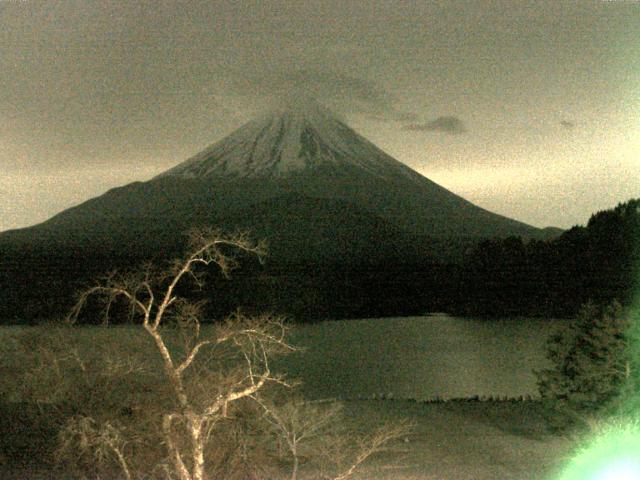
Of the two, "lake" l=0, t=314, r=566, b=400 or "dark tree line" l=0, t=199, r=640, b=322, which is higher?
"dark tree line" l=0, t=199, r=640, b=322

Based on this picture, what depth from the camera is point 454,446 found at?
10438 millimetres

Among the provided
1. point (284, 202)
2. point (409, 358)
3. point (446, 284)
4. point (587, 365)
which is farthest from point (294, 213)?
point (587, 365)

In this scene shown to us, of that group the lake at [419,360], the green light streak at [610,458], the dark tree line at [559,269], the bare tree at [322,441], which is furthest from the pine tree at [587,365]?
the dark tree line at [559,269]

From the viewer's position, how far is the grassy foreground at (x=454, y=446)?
8.21m

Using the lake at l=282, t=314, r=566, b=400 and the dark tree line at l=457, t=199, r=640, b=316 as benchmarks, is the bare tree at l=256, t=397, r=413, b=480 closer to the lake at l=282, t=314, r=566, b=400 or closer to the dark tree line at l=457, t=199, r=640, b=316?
the lake at l=282, t=314, r=566, b=400

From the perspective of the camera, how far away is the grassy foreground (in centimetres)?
821

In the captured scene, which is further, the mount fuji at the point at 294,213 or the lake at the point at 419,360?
the mount fuji at the point at 294,213

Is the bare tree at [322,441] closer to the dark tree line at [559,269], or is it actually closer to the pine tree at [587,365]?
the pine tree at [587,365]

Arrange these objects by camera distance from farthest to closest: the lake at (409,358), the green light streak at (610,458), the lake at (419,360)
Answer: the lake at (419,360) < the lake at (409,358) < the green light streak at (610,458)

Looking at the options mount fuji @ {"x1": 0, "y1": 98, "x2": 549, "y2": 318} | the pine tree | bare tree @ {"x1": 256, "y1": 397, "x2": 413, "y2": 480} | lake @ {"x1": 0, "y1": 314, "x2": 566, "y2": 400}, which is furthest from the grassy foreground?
mount fuji @ {"x1": 0, "y1": 98, "x2": 549, "y2": 318}

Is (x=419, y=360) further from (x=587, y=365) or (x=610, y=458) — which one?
(x=610, y=458)

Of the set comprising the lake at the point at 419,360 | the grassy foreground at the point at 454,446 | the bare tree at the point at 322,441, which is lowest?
the lake at the point at 419,360

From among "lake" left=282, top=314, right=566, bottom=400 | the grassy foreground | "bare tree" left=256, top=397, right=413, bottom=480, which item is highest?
"bare tree" left=256, top=397, right=413, bottom=480

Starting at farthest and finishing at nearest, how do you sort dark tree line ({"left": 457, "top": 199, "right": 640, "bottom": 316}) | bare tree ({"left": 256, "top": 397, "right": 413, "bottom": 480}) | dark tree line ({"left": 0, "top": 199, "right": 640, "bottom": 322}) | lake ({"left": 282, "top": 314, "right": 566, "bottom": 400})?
1. dark tree line ({"left": 0, "top": 199, "right": 640, "bottom": 322})
2. dark tree line ({"left": 457, "top": 199, "right": 640, "bottom": 316})
3. lake ({"left": 282, "top": 314, "right": 566, "bottom": 400})
4. bare tree ({"left": 256, "top": 397, "right": 413, "bottom": 480})
